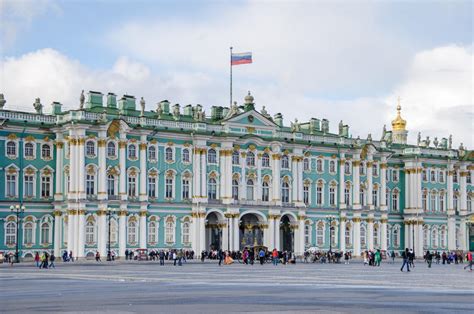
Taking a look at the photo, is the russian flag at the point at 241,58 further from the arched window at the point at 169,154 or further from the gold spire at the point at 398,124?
the gold spire at the point at 398,124

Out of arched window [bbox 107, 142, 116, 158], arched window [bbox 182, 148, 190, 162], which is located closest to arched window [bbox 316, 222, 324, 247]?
arched window [bbox 182, 148, 190, 162]

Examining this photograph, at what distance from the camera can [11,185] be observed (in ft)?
263

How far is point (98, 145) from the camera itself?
82.4 meters

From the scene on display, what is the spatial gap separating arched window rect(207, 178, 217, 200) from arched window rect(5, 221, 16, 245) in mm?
20316

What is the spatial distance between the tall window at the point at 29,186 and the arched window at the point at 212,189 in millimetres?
18165

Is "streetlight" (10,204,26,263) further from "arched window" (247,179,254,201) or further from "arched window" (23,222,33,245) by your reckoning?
"arched window" (247,179,254,201)

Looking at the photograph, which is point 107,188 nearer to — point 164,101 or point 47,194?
point 47,194

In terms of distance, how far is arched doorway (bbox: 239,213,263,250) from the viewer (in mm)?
94375

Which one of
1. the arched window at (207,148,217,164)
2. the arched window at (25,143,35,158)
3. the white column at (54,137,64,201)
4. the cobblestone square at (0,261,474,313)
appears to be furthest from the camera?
the arched window at (207,148,217,164)

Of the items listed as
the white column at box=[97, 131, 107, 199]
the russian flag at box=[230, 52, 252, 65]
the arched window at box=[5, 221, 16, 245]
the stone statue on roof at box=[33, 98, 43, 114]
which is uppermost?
the russian flag at box=[230, 52, 252, 65]

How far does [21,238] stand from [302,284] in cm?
4716

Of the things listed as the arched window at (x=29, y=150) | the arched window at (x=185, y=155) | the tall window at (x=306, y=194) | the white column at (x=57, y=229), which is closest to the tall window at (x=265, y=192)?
the tall window at (x=306, y=194)

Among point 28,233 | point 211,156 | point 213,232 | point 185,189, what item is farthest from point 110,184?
point 213,232

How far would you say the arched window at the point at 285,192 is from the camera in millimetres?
96250
